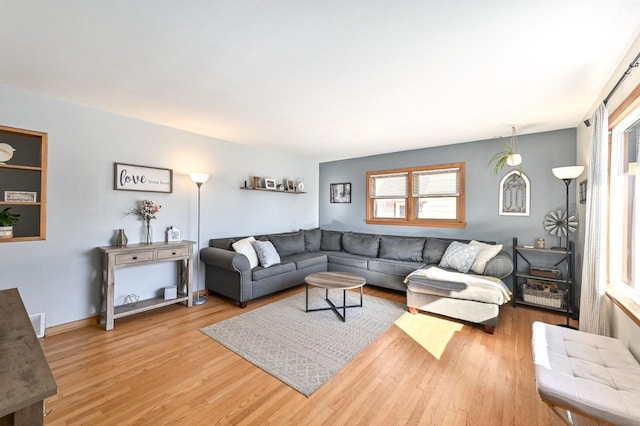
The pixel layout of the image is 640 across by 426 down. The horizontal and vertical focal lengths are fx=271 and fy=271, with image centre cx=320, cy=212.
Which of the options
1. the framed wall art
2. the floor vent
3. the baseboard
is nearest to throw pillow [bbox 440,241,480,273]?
the framed wall art

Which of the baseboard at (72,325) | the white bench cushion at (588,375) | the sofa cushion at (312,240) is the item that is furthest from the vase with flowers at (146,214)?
the white bench cushion at (588,375)

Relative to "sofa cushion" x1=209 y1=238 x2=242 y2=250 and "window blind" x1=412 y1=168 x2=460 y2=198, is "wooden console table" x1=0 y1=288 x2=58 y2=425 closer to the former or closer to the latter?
"sofa cushion" x1=209 y1=238 x2=242 y2=250

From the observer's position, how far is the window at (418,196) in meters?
4.47

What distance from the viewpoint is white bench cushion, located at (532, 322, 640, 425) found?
1.21 meters

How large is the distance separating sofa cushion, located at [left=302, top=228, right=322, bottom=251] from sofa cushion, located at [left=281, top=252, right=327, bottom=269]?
Answer: 273 millimetres

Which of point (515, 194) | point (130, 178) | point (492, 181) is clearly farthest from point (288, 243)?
point (515, 194)

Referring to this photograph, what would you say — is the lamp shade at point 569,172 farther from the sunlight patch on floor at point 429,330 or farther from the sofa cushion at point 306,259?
the sofa cushion at point 306,259

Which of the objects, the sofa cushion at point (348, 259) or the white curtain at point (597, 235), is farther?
the sofa cushion at point (348, 259)

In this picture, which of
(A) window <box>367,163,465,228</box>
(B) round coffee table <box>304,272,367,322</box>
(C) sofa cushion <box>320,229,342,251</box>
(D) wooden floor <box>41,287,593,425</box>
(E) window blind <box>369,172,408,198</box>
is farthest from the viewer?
(C) sofa cushion <box>320,229,342,251</box>

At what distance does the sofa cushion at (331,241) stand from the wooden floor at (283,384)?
254 cm

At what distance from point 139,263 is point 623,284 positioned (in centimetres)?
456

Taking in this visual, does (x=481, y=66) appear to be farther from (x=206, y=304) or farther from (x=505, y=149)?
(x=206, y=304)

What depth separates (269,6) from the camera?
1471mm

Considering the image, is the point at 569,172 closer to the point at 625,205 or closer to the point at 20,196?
the point at 625,205
